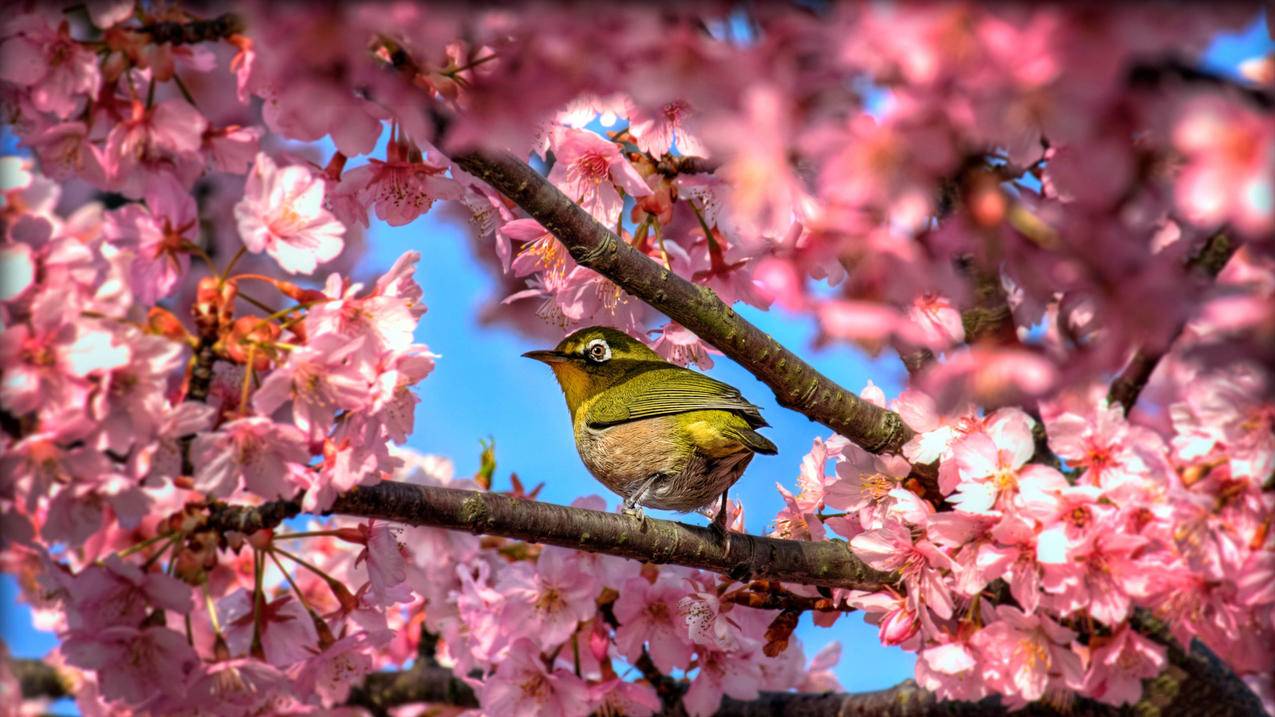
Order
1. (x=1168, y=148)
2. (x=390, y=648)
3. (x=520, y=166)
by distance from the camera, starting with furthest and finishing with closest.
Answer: (x=390, y=648)
(x=520, y=166)
(x=1168, y=148)

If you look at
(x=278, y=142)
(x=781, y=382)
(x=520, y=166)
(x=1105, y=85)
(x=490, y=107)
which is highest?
(x=278, y=142)

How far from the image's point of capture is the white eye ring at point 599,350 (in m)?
5.55

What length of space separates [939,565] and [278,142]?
248 centimetres

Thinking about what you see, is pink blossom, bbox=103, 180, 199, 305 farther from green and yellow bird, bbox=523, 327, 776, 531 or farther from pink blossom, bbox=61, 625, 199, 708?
green and yellow bird, bbox=523, 327, 776, 531

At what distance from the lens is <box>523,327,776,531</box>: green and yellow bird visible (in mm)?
4918

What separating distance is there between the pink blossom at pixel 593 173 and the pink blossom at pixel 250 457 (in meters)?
1.41

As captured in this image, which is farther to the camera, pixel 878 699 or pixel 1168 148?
pixel 878 699

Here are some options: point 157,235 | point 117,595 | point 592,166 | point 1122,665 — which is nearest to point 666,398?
point 592,166

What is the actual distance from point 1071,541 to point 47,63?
296cm

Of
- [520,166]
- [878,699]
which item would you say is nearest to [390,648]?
[878,699]

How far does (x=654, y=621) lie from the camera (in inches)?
178

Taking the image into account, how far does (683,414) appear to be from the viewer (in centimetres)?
506

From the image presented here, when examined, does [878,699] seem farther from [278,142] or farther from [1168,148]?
[1168,148]

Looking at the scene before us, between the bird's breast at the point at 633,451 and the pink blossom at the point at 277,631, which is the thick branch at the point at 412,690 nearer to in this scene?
the bird's breast at the point at 633,451
